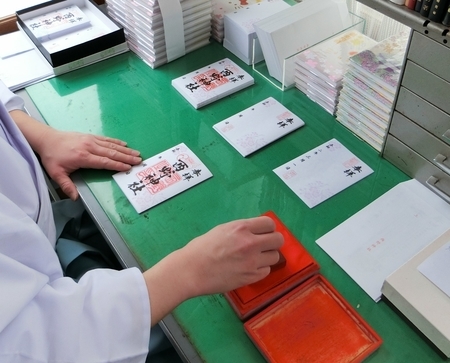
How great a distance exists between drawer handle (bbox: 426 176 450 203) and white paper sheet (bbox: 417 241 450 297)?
0.16 meters

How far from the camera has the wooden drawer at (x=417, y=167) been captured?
905 millimetres

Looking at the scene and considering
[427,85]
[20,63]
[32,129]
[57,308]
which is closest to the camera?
[57,308]

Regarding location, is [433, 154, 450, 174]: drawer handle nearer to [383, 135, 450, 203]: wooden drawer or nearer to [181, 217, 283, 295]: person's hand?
[383, 135, 450, 203]: wooden drawer

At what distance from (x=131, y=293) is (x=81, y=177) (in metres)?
0.41

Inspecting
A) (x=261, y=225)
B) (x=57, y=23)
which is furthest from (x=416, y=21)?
(x=57, y=23)

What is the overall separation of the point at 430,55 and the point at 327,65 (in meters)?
0.34

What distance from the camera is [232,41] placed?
4.37ft

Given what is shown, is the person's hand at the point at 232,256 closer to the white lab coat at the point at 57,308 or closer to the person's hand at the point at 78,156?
the white lab coat at the point at 57,308

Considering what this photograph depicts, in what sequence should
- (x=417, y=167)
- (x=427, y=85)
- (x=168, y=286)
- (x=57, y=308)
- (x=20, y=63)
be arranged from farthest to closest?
(x=20, y=63)
(x=417, y=167)
(x=427, y=85)
(x=168, y=286)
(x=57, y=308)

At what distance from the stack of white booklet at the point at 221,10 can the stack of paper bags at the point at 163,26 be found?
0.02 meters

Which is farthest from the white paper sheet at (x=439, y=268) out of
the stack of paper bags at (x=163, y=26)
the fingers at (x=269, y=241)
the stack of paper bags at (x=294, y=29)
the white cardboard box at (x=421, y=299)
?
the stack of paper bags at (x=163, y=26)

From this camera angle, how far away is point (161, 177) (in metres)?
1.01

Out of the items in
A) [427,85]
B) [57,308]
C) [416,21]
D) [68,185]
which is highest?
[416,21]

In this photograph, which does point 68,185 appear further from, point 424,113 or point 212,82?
point 424,113
